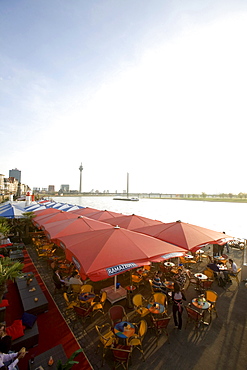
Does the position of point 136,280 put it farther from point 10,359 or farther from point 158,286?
point 10,359

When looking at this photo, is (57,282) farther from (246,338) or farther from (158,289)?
(246,338)

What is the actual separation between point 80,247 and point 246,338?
616cm

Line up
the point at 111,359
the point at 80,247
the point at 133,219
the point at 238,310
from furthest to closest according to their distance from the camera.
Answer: the point at 133,219 < the point at 238,310 < the point at 80,247 < the point at 111,359

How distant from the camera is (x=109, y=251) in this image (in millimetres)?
5770

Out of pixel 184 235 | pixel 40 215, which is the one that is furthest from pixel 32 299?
pixel 40 215

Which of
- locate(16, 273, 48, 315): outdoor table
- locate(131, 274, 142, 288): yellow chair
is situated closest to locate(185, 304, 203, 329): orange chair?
locate(131, 274, 142, 288): yellow chair

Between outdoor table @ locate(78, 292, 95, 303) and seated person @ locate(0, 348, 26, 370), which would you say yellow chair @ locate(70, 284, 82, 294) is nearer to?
outdoor table @ locate(78, 292, 95, 303)

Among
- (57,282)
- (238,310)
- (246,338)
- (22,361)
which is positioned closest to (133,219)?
(57,282)

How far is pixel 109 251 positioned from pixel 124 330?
84.7 inches

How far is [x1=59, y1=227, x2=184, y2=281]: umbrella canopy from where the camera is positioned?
5113 millimetres

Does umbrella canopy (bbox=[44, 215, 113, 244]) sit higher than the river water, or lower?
higher

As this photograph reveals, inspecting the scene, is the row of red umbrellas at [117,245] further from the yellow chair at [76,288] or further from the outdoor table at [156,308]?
the yellow chair at [76,288]

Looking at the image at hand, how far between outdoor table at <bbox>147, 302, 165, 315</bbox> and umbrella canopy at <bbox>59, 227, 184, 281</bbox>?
73.0 inches

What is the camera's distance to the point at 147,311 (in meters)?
6.33
